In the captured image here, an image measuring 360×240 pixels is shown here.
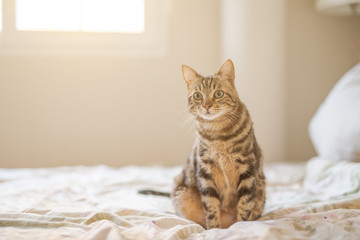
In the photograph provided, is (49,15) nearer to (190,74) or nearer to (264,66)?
(264,66)

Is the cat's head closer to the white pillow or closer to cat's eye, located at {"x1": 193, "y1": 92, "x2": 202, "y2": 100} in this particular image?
cat's eye, located at {"x1": 193, "y1": 92, "x2": 202, "y2": 100}

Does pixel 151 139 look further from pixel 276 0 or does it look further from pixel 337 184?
pixel 337 184

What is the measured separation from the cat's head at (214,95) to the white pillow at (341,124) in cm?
62

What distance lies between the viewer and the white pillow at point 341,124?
1.53 meters

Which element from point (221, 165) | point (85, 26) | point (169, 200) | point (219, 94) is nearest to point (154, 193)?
point (169, 200)

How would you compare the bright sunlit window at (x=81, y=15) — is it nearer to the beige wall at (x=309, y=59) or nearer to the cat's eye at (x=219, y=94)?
the beige wall at (x=309, y=59)

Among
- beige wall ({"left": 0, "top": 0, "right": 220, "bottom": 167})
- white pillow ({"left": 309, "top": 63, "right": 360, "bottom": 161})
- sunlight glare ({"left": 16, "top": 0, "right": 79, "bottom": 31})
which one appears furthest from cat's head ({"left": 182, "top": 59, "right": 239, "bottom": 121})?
sunlight glare ({"left": 16, "top": 0, "right": 79, "bottom": 31})

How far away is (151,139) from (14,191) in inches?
58.1

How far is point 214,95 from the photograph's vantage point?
1249 millimetres

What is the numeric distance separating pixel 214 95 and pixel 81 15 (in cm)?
200

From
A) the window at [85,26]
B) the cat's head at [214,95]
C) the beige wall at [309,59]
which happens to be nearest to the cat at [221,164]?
the cat's head at [214,95]

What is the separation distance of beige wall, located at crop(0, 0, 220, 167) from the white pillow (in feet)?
4.05

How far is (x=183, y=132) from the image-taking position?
9.55 ft

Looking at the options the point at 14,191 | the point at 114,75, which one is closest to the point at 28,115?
the point at 114,75
